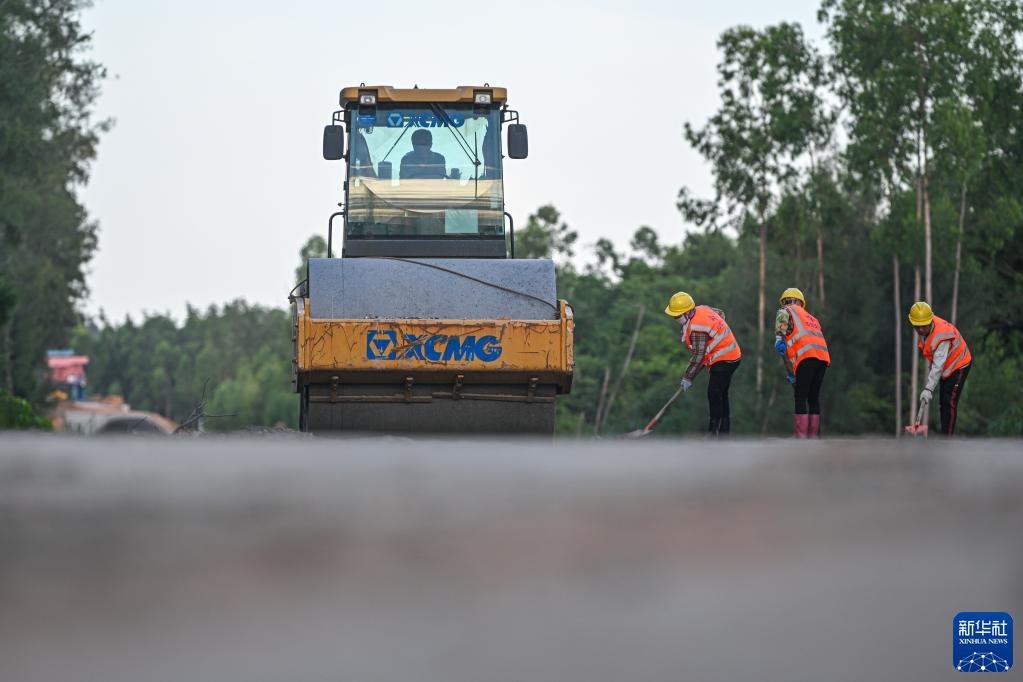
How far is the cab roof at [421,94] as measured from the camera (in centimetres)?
1607

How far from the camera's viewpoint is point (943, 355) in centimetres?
1576

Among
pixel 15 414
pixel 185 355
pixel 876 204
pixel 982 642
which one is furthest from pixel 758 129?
pixel 185 355

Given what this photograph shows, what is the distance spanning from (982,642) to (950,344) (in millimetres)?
13590

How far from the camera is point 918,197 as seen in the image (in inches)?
1662

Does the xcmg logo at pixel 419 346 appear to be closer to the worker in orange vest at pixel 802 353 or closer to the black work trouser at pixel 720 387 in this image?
the black work trouser at pixel 720 387

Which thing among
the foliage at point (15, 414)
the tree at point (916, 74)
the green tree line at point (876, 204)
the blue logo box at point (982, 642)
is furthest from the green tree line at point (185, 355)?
the blue logo box at point (982, 642)

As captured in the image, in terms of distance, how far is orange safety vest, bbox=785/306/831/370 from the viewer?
14.7m

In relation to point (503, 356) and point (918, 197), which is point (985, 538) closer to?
point (503, 356)

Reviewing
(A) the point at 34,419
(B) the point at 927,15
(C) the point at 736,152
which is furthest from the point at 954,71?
(A) the point at 34,419

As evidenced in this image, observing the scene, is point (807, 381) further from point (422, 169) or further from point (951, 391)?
point (422, 169)

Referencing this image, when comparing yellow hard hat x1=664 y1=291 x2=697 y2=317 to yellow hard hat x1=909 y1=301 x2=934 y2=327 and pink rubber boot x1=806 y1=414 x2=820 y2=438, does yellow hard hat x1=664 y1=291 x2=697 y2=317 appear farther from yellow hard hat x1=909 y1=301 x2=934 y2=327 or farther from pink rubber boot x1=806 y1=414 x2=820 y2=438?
yellow hard hat x1=909 y1=301 x2=934 y2=327

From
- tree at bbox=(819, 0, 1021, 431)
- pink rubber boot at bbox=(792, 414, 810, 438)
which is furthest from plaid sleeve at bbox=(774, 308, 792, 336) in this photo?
tree at bbox=(819, 0, 1021, 431)

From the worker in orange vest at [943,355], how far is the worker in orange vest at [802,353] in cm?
125

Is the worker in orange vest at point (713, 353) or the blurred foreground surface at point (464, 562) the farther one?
the worker in orange vest at point (713, 353)
